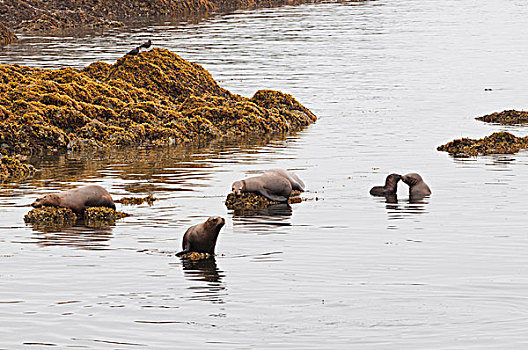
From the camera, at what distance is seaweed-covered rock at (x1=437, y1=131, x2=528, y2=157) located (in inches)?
961

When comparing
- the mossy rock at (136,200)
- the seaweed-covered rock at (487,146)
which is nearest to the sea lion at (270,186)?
the mossy rock at (136,200)

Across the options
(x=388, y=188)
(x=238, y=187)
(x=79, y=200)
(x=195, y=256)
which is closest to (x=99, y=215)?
(x=79, y=200)

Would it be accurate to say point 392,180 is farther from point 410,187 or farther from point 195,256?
point 195,256

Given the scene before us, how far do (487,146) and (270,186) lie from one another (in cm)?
917

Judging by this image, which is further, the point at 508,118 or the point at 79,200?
the point at 508,118

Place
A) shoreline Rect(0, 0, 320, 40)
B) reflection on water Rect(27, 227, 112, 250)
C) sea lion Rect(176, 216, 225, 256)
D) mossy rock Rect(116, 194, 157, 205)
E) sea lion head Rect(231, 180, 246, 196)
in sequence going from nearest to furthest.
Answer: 1. sea lion Rect(176, 216, 225, 256)
2. reflection on water Rect(27, 227, 112, 250)
3. sea lion head Rect(231, 180, 246, 196)
4. mossy rock Rect(116, 194, 157, 205)
5. shoreline Rect(0, 0, 320, 40)

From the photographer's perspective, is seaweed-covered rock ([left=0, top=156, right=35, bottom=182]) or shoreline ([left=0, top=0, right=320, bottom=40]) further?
shoreline ([left=0, top=0, right=320, bottom=40])

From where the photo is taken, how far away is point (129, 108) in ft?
90.1

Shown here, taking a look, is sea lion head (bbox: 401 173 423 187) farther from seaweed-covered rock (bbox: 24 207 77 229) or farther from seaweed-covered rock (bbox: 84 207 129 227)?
seaweed-covered rock (bbox: 24 207 77 229)

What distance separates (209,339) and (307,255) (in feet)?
13.5

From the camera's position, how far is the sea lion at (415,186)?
18.9m

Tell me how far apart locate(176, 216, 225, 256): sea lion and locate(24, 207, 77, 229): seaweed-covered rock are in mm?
3089

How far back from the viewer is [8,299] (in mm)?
11555

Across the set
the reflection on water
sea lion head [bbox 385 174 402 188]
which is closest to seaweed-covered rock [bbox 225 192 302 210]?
the reflection on water
